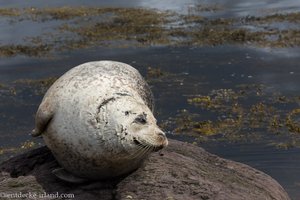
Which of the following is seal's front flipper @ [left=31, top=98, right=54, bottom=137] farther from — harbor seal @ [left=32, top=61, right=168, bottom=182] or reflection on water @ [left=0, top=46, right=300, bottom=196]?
reflection on water @ [left=0, top=46, right=300, bottom=196]

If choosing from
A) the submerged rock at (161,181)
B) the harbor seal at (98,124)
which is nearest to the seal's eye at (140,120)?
the harbor seal at (98,124)

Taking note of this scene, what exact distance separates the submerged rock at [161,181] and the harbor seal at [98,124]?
121 mm

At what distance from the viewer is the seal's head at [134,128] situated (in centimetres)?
448

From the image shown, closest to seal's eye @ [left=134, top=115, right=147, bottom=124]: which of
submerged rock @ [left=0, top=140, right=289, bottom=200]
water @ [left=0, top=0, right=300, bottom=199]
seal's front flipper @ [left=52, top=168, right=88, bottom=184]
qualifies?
submerged rock @ [left=0, top=140, right=289, bottom=200]

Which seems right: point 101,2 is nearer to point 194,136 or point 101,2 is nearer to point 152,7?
point 152,7

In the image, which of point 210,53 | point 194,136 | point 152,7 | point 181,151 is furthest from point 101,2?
point 181,151

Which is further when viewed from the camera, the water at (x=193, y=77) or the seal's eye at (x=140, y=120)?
the water at (x=193, y=77)

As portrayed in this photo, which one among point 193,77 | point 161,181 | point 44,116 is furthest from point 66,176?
point 193,77

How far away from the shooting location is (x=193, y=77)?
11.6 meters

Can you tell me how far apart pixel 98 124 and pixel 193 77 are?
702cm

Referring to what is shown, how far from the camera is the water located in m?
8.29

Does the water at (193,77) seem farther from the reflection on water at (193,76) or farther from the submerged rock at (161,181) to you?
the submerged rock at (161,181)

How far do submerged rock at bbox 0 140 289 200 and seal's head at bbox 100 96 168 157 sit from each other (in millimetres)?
446

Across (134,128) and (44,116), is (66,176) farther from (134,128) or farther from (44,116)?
(134,128)
